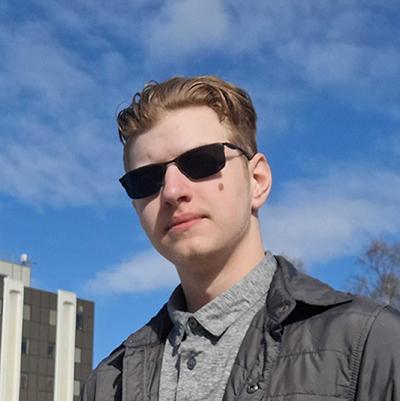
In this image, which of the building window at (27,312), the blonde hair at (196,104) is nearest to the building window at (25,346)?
the building window at (27,312)

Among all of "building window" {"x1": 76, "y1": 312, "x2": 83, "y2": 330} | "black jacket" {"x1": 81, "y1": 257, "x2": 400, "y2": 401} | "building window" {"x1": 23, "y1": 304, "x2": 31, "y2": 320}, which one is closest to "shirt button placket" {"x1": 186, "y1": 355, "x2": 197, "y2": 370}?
"black jacket" {"x1": 81, "y1": 257, "x2": 400, "y2": 401}

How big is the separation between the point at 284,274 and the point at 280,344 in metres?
0.31

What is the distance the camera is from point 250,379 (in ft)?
8.03

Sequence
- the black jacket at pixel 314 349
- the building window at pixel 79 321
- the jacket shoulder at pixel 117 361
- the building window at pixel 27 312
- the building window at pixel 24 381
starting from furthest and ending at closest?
1. the building window at pixel 79 321
2. the building window at pixel 27 312
3. the building window at pixel 24 381
4. the jacket shoulder at pixel 117 361
5. the black jacket at pixel 314 349

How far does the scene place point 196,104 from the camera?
282 centimetres

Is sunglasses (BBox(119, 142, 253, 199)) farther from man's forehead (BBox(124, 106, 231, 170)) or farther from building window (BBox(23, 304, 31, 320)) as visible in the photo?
building window (BBox(23, 304, 31, 320))

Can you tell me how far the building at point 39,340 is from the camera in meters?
57.0

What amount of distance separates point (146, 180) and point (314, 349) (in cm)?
75

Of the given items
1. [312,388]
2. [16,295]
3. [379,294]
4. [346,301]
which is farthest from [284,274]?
[16,295]

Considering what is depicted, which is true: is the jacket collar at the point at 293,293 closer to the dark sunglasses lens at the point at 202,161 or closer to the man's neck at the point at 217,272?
the man's neck at the point at 217,272

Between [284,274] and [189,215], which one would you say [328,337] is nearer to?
[284,274]

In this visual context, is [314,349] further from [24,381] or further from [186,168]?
[24,381]

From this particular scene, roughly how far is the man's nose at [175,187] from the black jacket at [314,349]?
1.24ft

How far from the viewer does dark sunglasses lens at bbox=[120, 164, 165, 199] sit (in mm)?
2750
